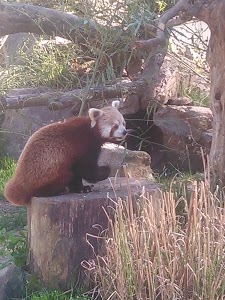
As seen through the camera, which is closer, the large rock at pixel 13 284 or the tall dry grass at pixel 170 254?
the tall dry grass at pixel 170 254

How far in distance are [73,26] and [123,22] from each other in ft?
2.27

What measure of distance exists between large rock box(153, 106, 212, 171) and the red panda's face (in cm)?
236

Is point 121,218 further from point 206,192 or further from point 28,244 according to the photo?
point 28,244

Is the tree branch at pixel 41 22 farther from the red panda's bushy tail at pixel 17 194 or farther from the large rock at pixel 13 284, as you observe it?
the large rock at pixel 13 284

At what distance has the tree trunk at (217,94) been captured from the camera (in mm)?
4773

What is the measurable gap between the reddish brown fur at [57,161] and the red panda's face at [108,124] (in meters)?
0.04

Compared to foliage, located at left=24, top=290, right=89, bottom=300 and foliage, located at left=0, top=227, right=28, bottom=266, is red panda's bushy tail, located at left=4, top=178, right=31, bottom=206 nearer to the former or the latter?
foliage, located at left=0, top=227, right=28, bottom=266

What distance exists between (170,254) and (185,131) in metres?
3.45

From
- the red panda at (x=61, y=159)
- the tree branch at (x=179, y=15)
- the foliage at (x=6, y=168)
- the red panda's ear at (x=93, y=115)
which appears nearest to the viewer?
the red panda at (x=61, y=159)

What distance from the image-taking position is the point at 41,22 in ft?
22.6

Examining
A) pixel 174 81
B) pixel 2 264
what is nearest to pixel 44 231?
pixel 2 264

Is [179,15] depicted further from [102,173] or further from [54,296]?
[54,296]

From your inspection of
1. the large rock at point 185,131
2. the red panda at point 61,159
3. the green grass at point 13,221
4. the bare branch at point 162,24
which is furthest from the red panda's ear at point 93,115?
the large rock at point 185,131

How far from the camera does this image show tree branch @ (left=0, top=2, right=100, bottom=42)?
674 cm
